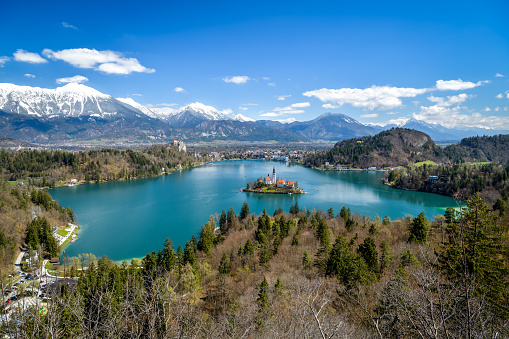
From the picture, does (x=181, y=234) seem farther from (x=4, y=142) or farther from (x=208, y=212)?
(x=4, y=142)

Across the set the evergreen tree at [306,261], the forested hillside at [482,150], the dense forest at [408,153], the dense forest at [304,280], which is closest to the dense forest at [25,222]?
the dense forest at [304,280]

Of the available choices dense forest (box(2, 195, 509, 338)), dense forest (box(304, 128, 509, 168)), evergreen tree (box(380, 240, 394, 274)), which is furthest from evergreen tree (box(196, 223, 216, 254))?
dense forest (box(304, 128, 509, 168))

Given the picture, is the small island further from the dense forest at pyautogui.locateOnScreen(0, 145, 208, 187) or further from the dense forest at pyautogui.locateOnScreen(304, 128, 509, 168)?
the dense forest at pyautogui.locateOnScreen(304, 128, 509, 168)

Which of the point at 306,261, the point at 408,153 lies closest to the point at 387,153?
the point at 408,153

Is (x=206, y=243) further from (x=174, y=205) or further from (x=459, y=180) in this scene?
(x=459, y=180)

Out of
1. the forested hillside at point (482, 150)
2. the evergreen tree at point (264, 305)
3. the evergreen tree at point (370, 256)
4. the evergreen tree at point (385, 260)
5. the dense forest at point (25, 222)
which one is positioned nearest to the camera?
the evergreen tree at point (264, 305)

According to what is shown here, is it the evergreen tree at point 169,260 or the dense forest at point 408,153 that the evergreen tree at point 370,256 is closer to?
the evergreen tree at point 169,260

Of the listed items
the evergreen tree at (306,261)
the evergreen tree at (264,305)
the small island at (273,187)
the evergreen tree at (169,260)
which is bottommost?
the small island at (273,187)

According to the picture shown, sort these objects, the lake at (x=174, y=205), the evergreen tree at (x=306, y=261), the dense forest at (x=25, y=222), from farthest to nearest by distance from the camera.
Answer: the lake at (x=174, y=205) → the dense forest at (x=25, y=222) → the evergreen tree at (x=306, y=261)
